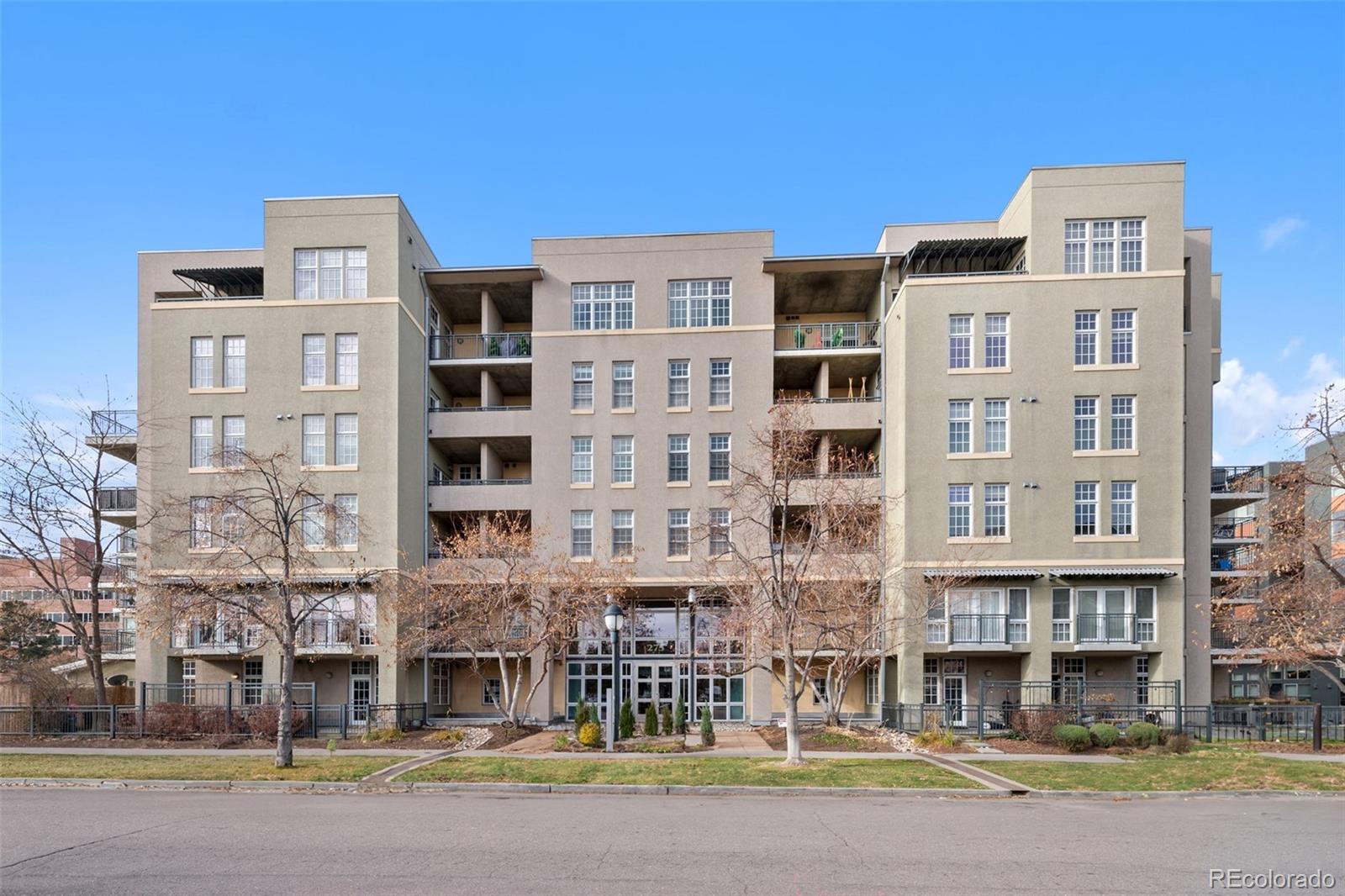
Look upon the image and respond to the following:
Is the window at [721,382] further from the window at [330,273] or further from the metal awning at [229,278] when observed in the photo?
the metal awning at [229,278]

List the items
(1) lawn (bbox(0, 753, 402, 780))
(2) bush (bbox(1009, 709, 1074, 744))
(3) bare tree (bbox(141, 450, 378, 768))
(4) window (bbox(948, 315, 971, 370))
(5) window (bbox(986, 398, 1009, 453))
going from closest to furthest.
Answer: (1) lawn (bbox(0, 753, 402, 780)), (3) bare tree (bbox(141, 450, 378, 768)), (2) bush (bbox(1009, 709, 1074, 744)), (5) window (bbox(986, 398, 1009, 453)), (4) window (bbox(948, 315, 971, 370))

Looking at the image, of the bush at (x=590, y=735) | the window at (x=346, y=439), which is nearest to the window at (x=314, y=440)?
the window at (x=346, y=439)

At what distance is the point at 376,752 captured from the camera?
2416cm

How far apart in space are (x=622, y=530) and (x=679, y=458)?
3.67 meters

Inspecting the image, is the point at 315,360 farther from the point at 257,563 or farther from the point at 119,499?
the point at 257,563

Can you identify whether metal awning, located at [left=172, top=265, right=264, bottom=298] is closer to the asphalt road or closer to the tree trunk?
the tree trunk

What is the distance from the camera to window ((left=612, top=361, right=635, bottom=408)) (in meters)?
36.7

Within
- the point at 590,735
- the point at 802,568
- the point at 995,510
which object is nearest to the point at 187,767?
the point at 590,735

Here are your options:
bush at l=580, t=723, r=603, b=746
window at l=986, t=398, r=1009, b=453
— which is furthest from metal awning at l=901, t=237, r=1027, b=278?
bush at l=580, t=723, r=603, b=746

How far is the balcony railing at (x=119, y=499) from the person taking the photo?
120 ft

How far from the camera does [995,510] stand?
107 feet

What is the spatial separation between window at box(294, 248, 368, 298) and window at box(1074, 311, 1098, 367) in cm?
2643

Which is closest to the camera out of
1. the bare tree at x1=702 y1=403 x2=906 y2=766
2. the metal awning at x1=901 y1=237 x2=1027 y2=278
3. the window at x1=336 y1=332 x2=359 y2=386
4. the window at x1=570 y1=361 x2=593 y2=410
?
the bare tree at x1=702 y1=403 x2=906 y2=766

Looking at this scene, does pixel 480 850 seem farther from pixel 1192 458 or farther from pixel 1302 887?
pixel 1192 458
